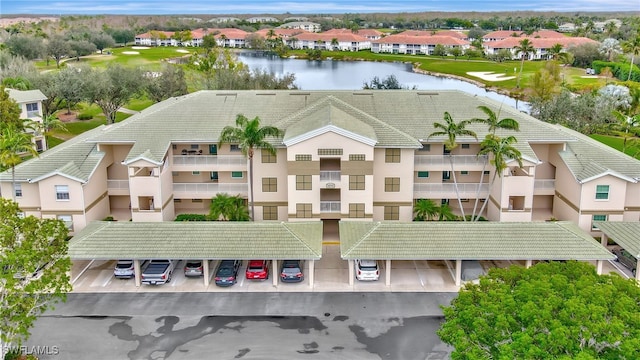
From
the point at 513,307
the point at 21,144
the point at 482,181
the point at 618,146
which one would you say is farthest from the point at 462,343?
the point at 618,146

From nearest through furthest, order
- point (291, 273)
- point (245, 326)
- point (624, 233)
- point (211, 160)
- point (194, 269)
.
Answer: point (245, 326), point (291, 273), point (194, 269), point (624, 233), point (211, 160)

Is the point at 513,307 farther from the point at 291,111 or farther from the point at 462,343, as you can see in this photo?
the point at 291,111

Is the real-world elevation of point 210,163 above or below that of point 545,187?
above

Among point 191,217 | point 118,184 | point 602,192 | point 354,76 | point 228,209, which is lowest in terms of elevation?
point 191,217

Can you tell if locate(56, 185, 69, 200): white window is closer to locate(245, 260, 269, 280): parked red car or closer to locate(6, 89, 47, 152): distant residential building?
locate(245, 260, 269, 280): parked red car

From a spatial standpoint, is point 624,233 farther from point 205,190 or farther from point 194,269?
point 205,190

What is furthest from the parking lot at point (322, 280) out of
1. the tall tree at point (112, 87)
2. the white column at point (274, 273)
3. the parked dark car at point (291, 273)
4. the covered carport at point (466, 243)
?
the tall tree at point (112, 87)

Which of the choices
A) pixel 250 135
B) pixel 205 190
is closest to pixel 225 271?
pixel 250 135

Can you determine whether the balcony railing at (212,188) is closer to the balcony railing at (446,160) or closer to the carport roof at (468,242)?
the carport roof at (468,242)
